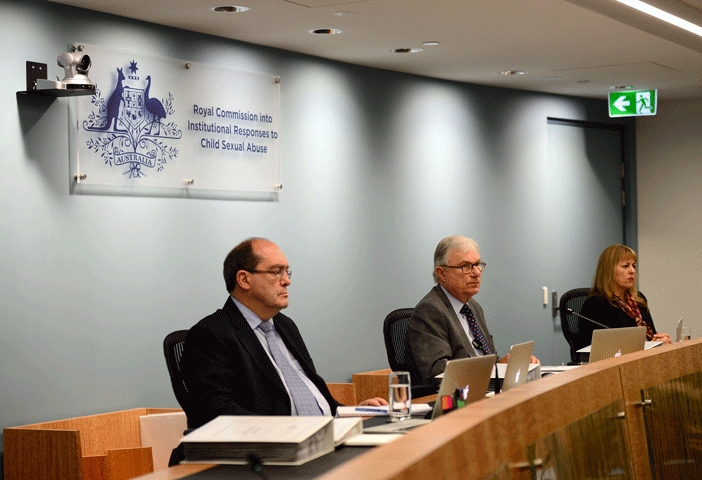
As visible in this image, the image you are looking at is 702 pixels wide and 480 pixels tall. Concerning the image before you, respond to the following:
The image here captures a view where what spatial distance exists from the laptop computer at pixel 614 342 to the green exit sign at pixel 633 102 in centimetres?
468

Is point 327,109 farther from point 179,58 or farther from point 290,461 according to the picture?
point 290,461

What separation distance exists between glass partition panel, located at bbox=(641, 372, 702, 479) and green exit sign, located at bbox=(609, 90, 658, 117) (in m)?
5.16

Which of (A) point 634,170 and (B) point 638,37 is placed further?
(A) point 634,170

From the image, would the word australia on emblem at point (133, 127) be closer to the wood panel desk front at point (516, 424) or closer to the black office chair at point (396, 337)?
the black office chair at point (396, 337)

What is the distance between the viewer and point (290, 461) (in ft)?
7.30

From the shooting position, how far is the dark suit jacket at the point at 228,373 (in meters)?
3.08

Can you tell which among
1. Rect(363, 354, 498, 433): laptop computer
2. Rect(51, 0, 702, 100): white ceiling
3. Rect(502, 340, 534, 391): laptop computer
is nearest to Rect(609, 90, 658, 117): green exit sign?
Rect(51, 0, 702, 100): white ceiling

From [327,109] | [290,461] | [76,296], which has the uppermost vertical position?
[327,109]

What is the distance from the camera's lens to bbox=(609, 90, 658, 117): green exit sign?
8430 millimetres

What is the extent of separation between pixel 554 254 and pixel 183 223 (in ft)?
14.4

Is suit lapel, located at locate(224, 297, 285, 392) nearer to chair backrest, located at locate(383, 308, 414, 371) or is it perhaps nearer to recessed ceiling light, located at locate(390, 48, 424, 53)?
chair backrest, located at locate(383, 308, 414, 371)

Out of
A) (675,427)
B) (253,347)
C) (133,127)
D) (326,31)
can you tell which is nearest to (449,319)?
(675,427)

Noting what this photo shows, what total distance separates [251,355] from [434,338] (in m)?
1.27

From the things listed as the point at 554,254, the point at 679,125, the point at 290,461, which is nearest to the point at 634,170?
the point at 679,125
